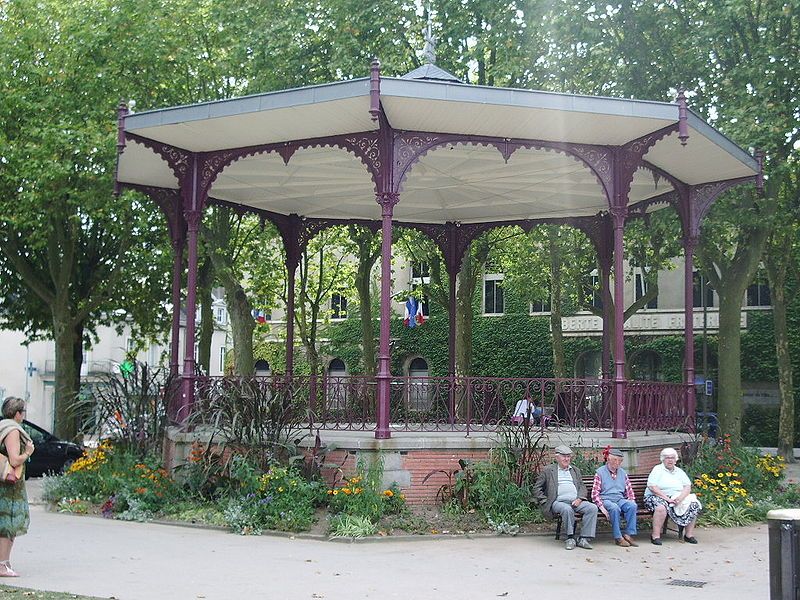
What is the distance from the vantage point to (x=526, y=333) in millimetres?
44875

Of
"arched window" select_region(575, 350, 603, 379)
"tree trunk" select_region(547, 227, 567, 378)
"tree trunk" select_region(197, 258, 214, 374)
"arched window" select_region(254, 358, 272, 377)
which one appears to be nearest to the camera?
"tree trunk" select_region(547, 227, 567, 378)

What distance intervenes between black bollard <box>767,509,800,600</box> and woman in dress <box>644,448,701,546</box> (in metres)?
5.36

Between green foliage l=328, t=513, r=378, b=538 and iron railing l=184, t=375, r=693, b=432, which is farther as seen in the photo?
iron railing l=184, t=375, r=693, b=432

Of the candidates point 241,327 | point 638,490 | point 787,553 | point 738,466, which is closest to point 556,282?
point 241,327

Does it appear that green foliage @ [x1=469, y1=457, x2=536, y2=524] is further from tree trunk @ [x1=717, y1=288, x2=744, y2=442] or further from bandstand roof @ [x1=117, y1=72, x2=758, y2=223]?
tree trunk @ [x1=717, y1=288, x2=744, y2=442]

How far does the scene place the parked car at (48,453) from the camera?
23266mm

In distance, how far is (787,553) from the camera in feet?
24.3

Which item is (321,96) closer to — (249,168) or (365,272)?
(249,168)

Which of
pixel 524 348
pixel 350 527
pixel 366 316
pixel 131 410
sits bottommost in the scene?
pixel 350 527

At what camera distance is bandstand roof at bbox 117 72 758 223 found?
13664 mm

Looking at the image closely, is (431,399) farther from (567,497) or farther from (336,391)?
(567,497)

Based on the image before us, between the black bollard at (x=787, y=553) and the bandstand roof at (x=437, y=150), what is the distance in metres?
7.58

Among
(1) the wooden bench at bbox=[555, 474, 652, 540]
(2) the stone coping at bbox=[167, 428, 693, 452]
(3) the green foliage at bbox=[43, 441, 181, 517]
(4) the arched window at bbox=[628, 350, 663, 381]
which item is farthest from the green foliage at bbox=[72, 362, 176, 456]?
(4) the arched window at bbox=[628, 350, 663, 381]

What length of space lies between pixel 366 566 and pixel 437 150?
26.2ft
